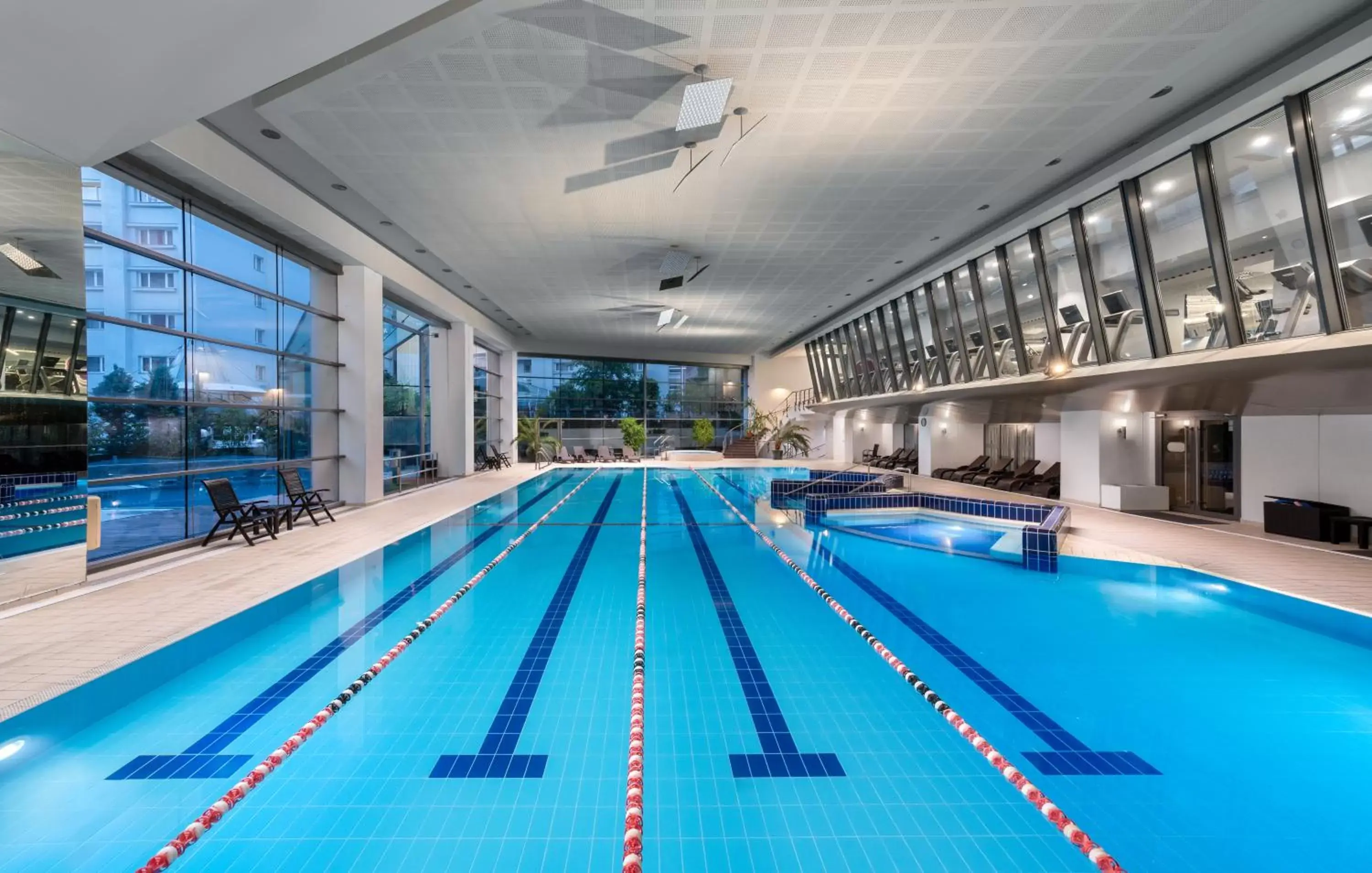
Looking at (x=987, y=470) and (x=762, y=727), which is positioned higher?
(x=987, y=470)

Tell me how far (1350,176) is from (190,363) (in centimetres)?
1033

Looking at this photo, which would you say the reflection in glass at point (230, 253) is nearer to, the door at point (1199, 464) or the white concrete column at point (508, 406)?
the white concrete column at point (508, 406)

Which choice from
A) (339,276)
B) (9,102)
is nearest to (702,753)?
(9,102)

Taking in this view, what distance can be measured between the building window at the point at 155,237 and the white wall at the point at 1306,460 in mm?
12313

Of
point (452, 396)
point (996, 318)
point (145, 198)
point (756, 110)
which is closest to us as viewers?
point (756, 110)

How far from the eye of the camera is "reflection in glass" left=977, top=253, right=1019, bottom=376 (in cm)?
969

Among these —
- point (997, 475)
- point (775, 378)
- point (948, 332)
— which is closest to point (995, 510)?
point (948, 332)

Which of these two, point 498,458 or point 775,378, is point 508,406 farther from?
point 775,378

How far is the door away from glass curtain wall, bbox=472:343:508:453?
14.5 metres

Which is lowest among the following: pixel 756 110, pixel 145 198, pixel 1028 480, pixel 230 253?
pixel 1028 480

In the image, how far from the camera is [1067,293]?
8.48m

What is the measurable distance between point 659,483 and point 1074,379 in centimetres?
812

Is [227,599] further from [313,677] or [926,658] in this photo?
[926,658]

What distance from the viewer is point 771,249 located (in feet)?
31.3
